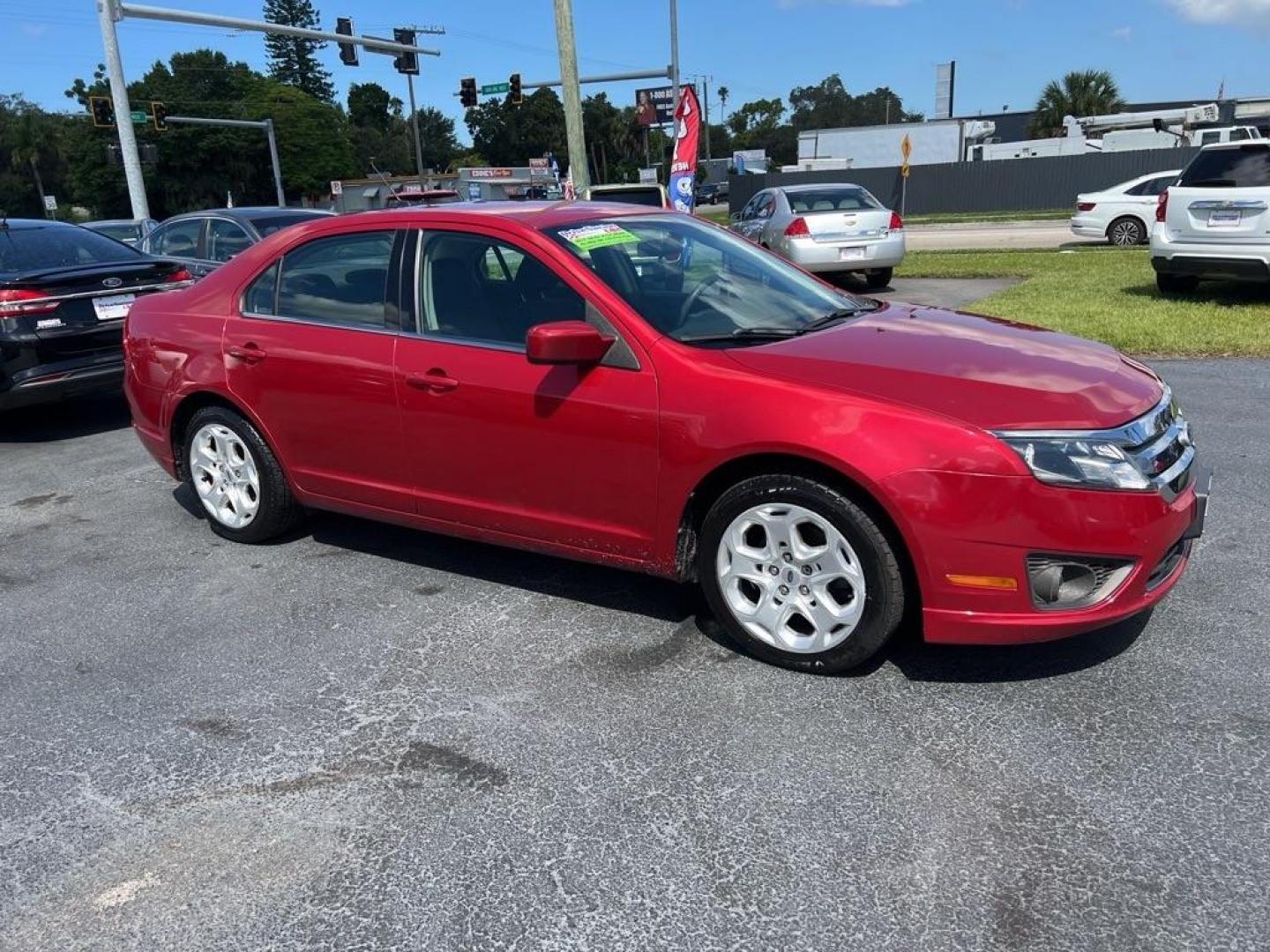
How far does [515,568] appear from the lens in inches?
186

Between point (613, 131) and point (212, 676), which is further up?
point (613, 131)

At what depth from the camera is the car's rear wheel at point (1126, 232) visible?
18.8 m

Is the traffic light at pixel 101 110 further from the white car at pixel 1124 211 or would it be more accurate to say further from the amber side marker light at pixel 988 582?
the amber side marker light at pixel 988 582

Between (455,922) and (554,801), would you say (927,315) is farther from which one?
(455,922)

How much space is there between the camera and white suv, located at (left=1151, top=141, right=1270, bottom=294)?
10031 millimetres

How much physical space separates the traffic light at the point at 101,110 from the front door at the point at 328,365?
2540cm

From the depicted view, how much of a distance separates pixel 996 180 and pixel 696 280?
39634 mm

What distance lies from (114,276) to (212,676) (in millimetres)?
5125

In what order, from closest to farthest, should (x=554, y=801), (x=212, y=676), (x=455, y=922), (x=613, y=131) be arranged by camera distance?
(x=455, y=922) → (x=554, y=801) → (x=212, y=676) → (x=613, y=131)

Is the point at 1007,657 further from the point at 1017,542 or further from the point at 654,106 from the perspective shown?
the point at 654,106

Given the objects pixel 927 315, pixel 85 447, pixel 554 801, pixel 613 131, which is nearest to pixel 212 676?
pixel 554 801

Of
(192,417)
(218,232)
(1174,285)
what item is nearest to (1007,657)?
(192,417)

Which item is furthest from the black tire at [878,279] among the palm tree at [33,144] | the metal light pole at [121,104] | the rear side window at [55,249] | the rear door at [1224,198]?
the palm tree at [33,144]

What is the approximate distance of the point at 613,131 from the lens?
106m
